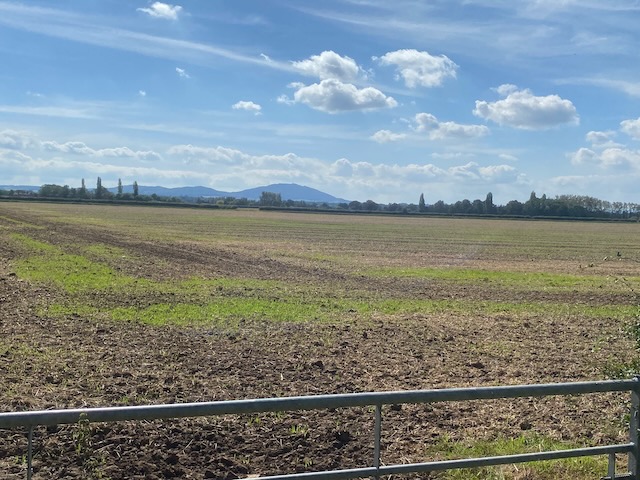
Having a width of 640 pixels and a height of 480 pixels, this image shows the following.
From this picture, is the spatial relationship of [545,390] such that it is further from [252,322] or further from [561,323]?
[561,323]

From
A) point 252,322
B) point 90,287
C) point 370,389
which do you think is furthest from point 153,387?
point 90,287

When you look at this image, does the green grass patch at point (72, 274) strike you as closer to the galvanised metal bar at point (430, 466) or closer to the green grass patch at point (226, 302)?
the green grass patch at point (226, 302)

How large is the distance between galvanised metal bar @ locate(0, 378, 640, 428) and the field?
1.71m

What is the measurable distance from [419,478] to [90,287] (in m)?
14.8

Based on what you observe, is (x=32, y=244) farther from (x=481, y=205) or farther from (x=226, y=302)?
(x=481, y=205)

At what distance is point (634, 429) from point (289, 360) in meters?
6.58

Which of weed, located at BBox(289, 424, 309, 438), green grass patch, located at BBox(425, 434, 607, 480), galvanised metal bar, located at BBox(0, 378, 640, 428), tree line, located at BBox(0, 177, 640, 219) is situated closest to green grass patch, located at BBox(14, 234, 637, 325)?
weed, located at BBox(289, 424, 309, 438)

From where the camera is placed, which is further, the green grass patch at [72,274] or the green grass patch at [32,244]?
the green grass patch at [32,244]

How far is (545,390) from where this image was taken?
4.50 m

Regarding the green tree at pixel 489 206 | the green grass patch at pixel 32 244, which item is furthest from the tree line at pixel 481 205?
the green grass patch at pixel 32 244

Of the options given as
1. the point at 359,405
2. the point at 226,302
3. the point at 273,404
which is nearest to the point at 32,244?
the point at 226,302

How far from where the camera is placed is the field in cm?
645

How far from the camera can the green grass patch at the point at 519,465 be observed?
19.2 ft

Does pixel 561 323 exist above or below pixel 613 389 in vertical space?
below
